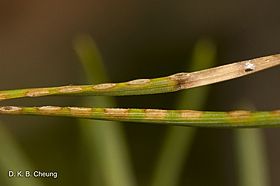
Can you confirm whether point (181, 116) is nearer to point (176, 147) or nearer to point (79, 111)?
point (79, 111)

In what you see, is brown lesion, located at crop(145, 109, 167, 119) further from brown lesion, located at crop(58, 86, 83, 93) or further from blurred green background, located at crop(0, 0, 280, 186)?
blurred green background, located at crop(0, 0, 280, 186)

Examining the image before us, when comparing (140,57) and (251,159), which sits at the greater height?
(140,57)

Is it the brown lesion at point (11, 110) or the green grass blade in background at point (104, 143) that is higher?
the brown lesion at point (11, 110)

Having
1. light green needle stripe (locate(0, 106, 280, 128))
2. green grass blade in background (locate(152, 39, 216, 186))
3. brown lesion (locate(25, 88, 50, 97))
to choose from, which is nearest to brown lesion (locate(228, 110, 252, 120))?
light green needle stripe (locate(0, 106, 280, 128))

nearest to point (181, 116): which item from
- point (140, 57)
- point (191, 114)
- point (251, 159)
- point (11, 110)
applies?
point (191, 114)

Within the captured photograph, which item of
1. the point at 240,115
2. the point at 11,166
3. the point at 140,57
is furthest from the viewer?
the point at 140,57

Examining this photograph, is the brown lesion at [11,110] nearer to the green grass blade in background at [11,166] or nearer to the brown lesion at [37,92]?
the brown lesion at [37,92]

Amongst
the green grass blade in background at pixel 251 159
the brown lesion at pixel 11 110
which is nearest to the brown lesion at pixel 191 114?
the brown lesion at pixel 11 110
